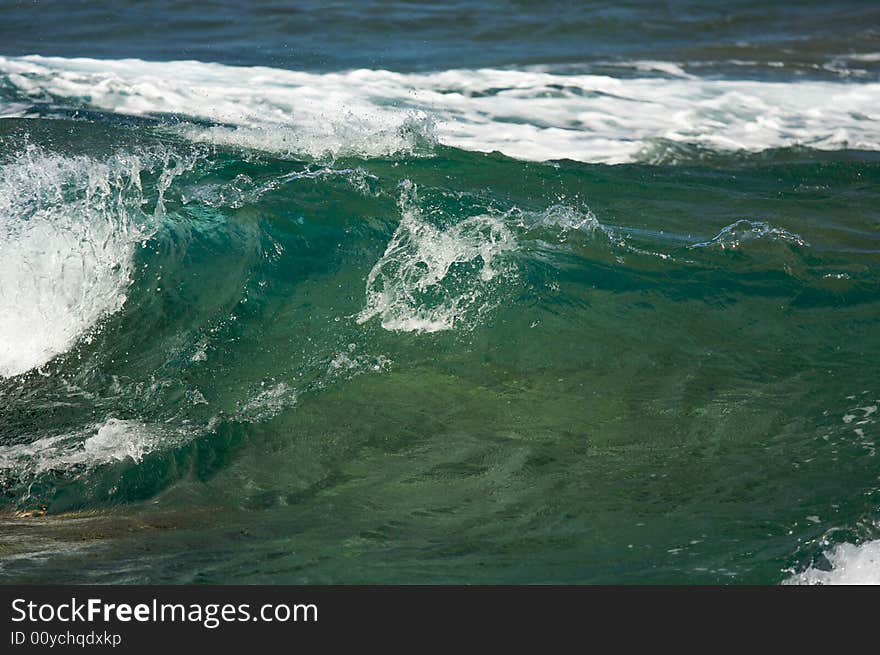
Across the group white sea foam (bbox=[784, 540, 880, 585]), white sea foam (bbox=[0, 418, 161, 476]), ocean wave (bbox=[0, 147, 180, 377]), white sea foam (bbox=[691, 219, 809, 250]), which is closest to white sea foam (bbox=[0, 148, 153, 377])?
ocean wave (bbox=[0, 147, 180, 377])

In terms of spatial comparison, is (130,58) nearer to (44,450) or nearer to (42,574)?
(44,450)

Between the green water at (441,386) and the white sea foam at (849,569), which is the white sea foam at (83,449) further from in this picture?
the white sea foam at (849,569)

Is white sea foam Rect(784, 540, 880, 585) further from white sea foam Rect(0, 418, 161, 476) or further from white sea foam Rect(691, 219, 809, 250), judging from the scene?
white sea foam Rect(691, 219, 809, 250)

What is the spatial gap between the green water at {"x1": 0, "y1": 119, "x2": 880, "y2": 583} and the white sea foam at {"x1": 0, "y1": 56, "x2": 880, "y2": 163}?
205 centimetres

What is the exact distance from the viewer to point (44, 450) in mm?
5562

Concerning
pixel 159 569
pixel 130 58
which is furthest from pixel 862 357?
pixel 130 58

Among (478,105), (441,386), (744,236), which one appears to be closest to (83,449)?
(441,386)

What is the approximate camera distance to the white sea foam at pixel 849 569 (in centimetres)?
408

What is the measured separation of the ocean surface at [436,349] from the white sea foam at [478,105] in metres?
0.10

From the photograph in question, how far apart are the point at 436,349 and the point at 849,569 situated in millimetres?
3177

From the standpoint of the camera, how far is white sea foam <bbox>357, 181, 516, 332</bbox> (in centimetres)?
687

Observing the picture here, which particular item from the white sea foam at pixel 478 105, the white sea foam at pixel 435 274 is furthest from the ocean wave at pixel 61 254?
the white sea foam at pixel 478 105

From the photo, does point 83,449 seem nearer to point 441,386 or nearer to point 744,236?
point 441,386

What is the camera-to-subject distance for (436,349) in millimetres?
6621
